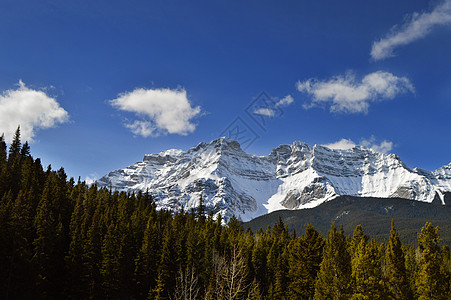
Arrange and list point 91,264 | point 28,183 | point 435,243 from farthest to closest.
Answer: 1. point 28,183
2. point 91,264
3. point 435,243

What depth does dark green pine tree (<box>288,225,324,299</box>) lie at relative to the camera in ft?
186

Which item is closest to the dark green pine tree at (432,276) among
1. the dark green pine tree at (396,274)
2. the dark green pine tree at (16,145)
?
the dark green pine tree at (396,274)

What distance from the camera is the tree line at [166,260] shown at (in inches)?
1656

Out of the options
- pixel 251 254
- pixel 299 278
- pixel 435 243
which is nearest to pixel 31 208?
pixel 251 254

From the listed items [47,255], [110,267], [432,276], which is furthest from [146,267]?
[432,276]

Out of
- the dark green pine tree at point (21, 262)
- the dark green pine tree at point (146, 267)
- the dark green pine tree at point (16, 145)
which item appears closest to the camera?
the dark green pine tree at point (21, 262)

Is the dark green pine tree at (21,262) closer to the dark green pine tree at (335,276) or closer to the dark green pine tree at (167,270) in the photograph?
the dark green pine tree at (167,270)

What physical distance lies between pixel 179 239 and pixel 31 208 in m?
28.2

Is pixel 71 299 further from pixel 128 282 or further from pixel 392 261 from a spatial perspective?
pixel 392 261

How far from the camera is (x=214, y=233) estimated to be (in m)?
84.8

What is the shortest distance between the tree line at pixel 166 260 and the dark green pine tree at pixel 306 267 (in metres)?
0.15

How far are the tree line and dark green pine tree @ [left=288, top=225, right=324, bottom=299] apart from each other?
15cm

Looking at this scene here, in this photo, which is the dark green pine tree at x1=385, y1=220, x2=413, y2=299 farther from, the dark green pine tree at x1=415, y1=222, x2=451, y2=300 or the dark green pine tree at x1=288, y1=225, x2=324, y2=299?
the dark green pine tree at x1=288, y1=225, x2=324, y2=299

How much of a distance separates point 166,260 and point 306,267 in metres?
23.9
